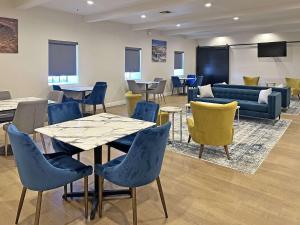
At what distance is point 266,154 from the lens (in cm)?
404

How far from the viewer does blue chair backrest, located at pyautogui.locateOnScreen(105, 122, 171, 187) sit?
1.99 metres

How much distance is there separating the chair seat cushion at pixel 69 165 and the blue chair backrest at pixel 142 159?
0.72ft

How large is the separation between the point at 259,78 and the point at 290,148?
778cm

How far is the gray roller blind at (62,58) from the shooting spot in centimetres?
687

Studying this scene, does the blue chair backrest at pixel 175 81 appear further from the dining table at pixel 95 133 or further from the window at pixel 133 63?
the dining table at pixel 95 133

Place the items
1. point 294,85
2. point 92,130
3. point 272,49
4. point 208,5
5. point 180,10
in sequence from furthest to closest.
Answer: point 272,49 < point 294,85 < point 180,10 < point 208,5 < point 92,130

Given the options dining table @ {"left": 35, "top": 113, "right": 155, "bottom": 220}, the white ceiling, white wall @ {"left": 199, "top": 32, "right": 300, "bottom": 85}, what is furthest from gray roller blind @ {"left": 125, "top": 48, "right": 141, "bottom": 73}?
dining table @ {"left": 35, "top": 113, "right": 155, "bottom": 220}

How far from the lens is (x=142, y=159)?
203cm

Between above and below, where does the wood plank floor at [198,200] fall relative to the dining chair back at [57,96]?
below

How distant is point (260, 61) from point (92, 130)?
10.9m

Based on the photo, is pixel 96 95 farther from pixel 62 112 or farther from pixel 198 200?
pixel 198 200

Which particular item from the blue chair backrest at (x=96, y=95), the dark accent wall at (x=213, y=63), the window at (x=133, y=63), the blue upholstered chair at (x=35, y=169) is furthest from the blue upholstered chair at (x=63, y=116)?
the dark accent wall at (x=213, y=63)

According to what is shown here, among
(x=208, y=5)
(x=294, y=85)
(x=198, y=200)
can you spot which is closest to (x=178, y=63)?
(x=294, y=85)

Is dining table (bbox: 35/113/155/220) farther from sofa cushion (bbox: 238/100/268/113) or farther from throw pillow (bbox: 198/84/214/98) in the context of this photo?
throw pillow (bbox: 198/84/214/98)
